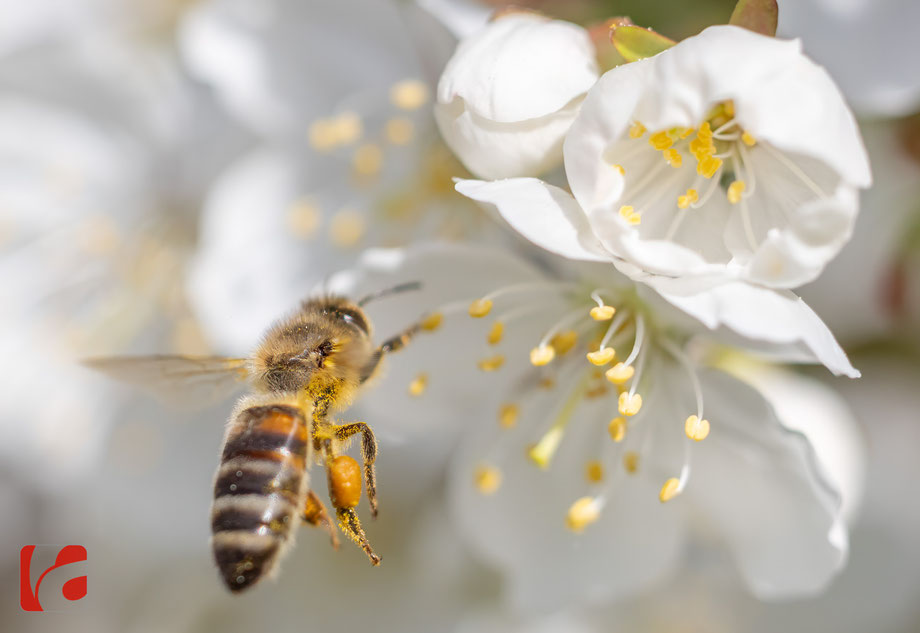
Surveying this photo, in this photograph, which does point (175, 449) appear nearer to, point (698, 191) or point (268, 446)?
point (268, 446)

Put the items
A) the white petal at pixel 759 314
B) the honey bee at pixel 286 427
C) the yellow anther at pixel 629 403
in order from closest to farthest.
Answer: the white petal at pixel 759 314 → the honey bee at pixel 286 427 → the yellow anther at pixel 629 403

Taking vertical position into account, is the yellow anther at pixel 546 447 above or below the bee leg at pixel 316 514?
below

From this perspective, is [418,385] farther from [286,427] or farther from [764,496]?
[764,496]

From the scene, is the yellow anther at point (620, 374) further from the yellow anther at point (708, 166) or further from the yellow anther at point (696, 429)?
the yellow anther at point (708, 166)

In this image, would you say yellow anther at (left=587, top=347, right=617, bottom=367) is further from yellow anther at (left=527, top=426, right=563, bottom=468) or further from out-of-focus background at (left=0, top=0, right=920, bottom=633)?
out-of-focus background at (left=0, top=0, right=920, bottom=633)

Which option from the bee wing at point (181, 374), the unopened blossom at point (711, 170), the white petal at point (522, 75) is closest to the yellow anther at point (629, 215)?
the unopened blossom at point (711, 170)

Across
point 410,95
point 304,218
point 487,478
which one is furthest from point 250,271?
point 487,478

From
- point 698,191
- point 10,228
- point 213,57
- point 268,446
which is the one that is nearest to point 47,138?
point 10,228
